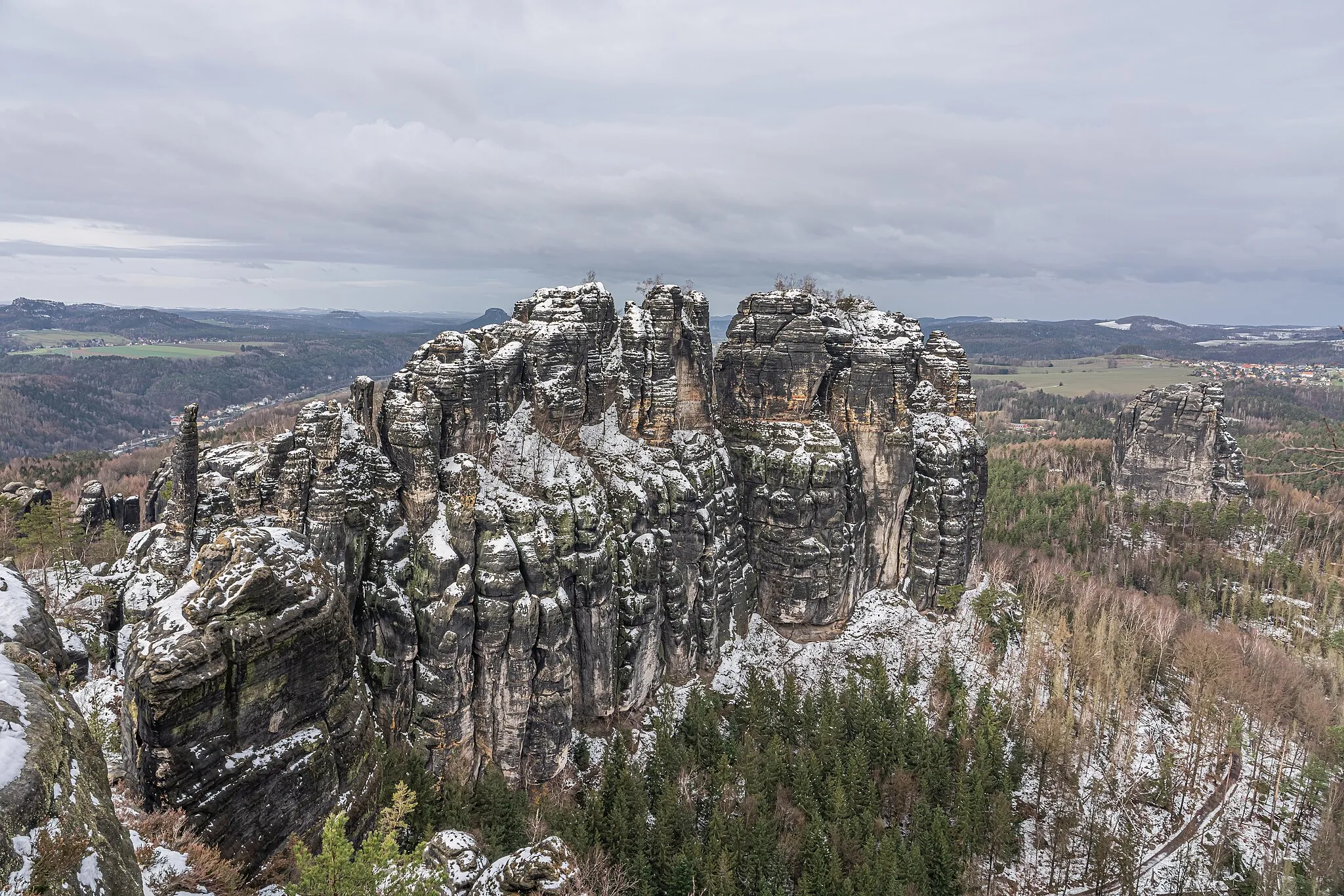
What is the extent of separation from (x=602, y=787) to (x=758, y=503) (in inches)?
1125

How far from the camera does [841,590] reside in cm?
6288

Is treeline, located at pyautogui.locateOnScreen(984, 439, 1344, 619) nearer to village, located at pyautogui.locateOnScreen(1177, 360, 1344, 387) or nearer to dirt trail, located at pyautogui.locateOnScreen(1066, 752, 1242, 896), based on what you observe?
dirt trail, located at pyautogui.locateOnScreen(1066, 752, 1242, 896)

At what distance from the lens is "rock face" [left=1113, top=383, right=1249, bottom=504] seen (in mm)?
106250

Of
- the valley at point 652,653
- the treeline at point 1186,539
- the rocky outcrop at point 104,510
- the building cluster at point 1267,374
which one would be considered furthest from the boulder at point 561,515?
the treeline at point 1186,539

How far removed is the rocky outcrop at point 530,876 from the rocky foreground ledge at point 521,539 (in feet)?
19.6

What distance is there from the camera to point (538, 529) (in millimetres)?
42562

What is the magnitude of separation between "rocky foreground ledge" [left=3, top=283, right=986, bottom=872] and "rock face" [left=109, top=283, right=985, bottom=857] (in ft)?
0.48

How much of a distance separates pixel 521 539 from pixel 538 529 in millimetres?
1287

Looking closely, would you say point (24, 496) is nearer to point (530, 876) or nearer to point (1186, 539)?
point (530, 876)

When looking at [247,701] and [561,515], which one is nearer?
[247,701]

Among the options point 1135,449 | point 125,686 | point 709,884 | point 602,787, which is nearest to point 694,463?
point 602,787

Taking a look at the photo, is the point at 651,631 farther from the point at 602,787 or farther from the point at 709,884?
the point at 709,884

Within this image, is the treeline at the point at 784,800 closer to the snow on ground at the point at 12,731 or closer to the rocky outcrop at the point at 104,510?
the snow on ground at the point at 12,731

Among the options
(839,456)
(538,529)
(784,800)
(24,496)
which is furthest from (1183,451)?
(24,496)
